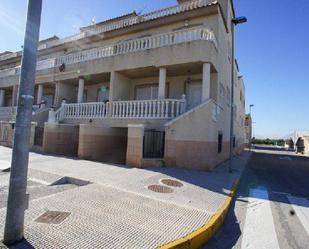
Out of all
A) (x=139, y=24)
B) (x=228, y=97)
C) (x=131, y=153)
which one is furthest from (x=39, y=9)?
(x=228, y=97)

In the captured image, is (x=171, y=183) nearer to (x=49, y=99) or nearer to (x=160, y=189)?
(x=160, y=189)

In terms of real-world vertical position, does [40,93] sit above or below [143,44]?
below

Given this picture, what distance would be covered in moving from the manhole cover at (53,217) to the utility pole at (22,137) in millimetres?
688

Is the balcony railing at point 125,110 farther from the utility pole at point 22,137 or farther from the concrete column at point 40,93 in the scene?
the utility pole at point 22,137

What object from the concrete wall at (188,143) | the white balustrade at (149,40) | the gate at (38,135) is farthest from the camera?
the gate at (38,135)

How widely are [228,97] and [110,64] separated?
9253 mm

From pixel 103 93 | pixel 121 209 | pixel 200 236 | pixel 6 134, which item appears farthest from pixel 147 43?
pixel 6 134

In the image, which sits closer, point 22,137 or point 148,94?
point 22,137

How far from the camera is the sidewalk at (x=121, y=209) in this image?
3490 millimetres

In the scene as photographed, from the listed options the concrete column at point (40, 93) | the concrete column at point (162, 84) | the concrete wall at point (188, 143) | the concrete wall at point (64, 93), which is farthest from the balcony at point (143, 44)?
the concrete wall at point (188, 143)

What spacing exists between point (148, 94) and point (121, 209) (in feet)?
35.1

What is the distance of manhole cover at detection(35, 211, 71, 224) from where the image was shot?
A: 3936 mm

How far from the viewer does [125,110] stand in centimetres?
1238

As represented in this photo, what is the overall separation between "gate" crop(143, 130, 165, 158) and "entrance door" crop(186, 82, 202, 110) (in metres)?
3.03
